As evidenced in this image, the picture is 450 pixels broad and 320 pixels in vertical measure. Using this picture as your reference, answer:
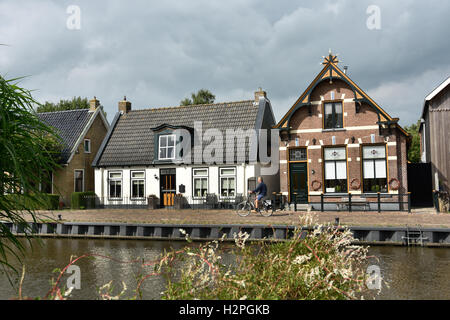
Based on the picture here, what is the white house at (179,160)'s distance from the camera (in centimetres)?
2269

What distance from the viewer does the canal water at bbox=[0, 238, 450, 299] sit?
7395 millimetres

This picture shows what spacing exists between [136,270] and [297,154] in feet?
46.0

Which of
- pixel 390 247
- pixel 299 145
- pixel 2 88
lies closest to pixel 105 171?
pixel 299 145

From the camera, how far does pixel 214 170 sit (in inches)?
904

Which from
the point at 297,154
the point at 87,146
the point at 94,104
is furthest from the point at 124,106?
the point at 297,154

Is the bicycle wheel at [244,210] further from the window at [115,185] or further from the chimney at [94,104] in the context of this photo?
the chimney at [94,104]

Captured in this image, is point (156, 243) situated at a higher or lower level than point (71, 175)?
lower

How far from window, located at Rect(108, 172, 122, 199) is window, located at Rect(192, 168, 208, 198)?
5049 millimetres

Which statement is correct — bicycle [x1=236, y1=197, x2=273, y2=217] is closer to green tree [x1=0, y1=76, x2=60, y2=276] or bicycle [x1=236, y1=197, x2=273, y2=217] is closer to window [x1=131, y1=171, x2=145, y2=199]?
window [x1=131, y1=171, x2=145, y2=199]

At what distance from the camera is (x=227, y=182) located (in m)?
22.7

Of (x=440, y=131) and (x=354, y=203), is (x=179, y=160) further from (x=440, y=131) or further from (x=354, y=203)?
(x=440, y=131)

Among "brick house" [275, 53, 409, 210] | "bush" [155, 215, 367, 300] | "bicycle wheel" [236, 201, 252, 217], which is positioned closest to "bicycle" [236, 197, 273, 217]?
"bicycle wheel" [236, 201, 252, 217]
